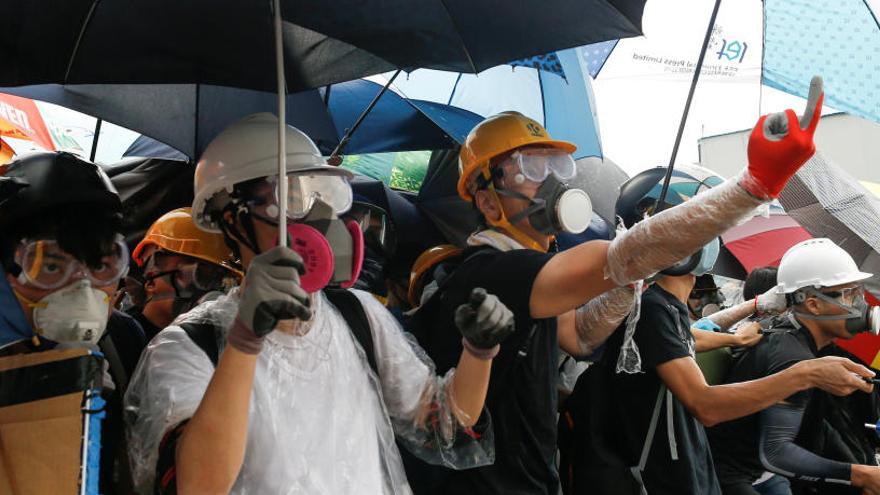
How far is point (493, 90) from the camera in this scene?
4.77 meters

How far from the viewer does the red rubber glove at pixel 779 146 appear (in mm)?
1959

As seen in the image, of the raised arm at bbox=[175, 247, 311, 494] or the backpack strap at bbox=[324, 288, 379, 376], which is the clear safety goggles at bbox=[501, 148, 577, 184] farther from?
the raised arm at bbox=[175, 247, 311, 494]

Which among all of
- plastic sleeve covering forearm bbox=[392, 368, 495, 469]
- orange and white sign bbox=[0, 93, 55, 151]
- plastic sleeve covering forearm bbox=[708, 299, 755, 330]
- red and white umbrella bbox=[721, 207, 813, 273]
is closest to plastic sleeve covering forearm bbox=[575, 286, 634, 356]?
plastic sleeve covering forearm bbox=[392, 368, 495, 469]

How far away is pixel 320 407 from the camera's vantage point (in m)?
2.28

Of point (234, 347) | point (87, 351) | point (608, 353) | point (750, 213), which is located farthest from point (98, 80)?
point (608, 353)

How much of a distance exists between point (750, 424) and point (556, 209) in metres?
2.28

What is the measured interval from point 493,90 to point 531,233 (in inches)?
68.1

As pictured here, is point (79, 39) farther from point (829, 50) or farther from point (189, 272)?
point (829, 50)

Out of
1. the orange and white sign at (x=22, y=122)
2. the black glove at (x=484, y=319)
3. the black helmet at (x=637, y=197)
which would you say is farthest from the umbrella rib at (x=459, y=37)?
the orange and white sign at (x=22, y=122)

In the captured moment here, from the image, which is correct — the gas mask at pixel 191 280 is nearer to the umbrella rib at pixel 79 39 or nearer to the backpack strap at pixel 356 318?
the umbrella rib at pixel 79 39

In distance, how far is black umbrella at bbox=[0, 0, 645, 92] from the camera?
2.70m

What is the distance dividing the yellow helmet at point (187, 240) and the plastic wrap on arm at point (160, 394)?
5.31ft

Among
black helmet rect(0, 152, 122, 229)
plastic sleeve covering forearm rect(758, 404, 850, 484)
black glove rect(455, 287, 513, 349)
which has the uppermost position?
black helmet rect(0, 152, 122, 229)

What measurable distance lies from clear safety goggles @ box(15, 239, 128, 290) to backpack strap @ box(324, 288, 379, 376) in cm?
62
